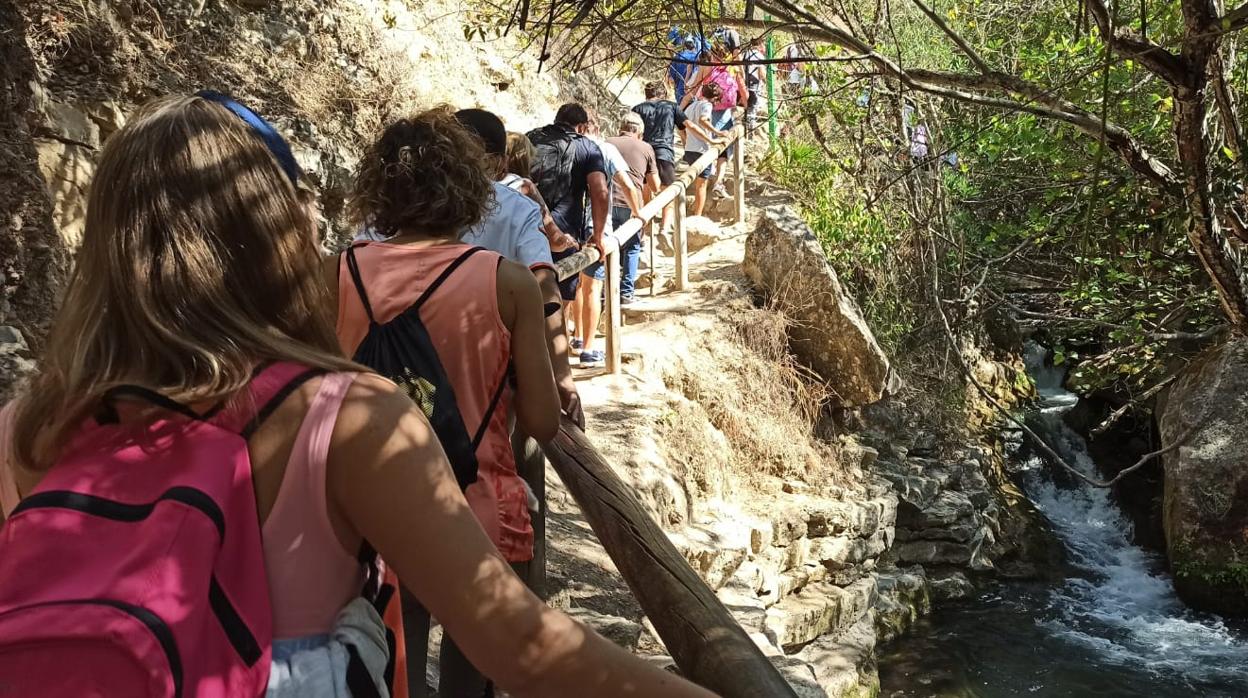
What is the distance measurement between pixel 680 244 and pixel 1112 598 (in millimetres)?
5391

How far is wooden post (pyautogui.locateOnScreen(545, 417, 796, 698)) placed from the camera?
175 centimetres

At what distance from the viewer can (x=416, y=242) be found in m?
2.30

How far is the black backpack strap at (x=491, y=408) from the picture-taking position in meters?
2.22

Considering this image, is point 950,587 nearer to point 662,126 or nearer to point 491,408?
point 662,126

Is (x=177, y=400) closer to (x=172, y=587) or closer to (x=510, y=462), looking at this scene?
(x=172, y=587)

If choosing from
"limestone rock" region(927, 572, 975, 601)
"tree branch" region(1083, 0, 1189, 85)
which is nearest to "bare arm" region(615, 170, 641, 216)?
"limestone rock" region(927, 572, 975, 601)

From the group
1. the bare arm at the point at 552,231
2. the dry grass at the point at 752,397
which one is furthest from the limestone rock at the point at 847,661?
the bare arm at the point at 552,231

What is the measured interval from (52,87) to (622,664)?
18.5ft

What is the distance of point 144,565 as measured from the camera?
0.92m

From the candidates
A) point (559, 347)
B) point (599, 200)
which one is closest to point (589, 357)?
point (599, 200)

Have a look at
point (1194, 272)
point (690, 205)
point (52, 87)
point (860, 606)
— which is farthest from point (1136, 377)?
point (52, 87)

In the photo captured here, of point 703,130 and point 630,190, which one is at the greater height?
point 703,130

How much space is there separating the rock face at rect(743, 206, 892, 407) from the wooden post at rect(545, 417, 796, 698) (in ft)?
24.4

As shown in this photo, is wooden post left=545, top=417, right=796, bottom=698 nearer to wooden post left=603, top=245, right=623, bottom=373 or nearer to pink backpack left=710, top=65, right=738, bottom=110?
A: wooden post left=603, top=245, right=623, bottom=373
